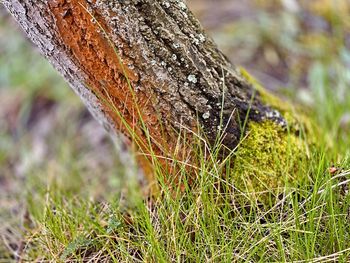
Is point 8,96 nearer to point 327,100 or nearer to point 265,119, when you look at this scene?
point 327,100

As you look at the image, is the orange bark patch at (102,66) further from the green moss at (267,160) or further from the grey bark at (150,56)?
the green moss at (267,160)

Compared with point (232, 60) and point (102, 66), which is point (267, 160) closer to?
point (102, 66)

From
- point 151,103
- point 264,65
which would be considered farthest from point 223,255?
point 264,65

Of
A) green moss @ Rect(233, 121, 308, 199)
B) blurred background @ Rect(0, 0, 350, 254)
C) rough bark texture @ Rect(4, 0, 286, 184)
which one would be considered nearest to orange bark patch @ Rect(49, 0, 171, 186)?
rough bark texture @ Rect(4, 0, 286, 184)

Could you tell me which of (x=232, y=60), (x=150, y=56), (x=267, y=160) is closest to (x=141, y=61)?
(x=150, y=56)

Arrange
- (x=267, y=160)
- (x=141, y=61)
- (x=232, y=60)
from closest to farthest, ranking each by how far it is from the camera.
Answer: (x=141, y=61) → (x=267, y=160) → (x=232, y=60)

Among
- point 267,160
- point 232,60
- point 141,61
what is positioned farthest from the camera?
point 232,60

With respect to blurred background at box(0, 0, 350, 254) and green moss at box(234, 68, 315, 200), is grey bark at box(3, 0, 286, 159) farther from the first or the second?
blurred background at box(0, 0, 350, 254)

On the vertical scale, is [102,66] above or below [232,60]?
above
